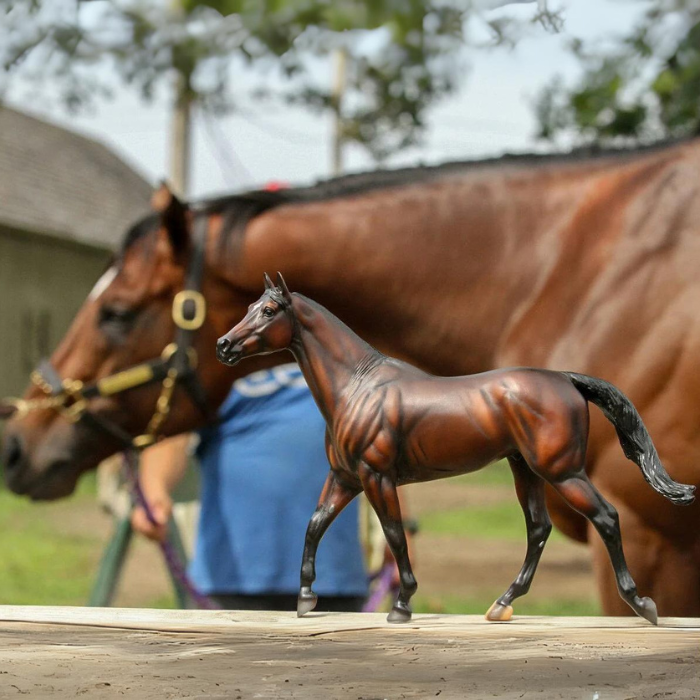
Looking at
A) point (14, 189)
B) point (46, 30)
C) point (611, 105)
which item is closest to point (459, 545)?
point (611, 105)

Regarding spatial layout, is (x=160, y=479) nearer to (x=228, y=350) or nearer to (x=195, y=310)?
(x=195, y=310)

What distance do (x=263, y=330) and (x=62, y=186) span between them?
18.7m

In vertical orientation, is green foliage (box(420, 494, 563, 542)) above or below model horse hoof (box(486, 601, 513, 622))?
below

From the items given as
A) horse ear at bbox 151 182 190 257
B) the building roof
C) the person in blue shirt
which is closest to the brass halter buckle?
horse ear at bbox 151 182 190 257

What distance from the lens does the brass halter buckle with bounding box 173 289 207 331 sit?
7.76 ft

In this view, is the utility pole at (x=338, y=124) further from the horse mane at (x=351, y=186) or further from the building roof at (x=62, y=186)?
the horse mane at (x=351, y=186)

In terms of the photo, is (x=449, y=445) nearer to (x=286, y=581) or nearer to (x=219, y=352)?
(x=219, y=352)

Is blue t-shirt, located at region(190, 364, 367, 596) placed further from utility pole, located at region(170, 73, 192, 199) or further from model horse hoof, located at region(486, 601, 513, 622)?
utility pole, located at region(170, 73, 192, 199)

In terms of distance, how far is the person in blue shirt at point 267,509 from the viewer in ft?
9.48

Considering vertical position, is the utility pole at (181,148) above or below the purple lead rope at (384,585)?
below

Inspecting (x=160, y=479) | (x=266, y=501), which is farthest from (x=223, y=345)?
(x=160, y=479)

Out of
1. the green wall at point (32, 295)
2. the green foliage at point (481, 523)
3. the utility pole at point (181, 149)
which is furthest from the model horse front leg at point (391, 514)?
the green wall at point (32, 295)

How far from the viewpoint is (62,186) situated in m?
19.1

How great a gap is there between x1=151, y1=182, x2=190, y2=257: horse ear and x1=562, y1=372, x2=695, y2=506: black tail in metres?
1.28
